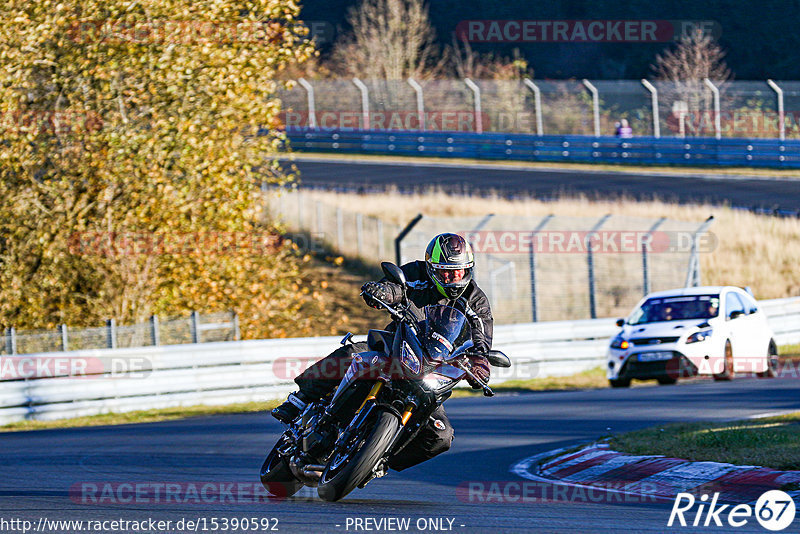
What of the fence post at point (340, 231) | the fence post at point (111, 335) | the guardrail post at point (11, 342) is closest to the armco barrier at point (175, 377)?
the fence post at point (111, 335)

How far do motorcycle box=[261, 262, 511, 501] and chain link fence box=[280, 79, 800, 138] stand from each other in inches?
1315

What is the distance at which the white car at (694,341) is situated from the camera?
1898 centimetres

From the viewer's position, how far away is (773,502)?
26.5 feet

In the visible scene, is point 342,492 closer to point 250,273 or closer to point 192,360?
point 192,360

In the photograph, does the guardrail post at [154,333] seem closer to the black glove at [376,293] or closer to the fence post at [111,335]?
the fence post at [111,335]

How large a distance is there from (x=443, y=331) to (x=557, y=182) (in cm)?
3188

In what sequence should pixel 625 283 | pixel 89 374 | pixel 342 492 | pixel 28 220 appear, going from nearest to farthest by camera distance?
pixel 342 492
pixel 89 374
pixel 28 220
pixel 625 283

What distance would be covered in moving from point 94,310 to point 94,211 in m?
2.03

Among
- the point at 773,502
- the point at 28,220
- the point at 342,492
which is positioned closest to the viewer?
the point at 342,492

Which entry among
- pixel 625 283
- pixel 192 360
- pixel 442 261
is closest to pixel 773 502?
pixel 442 261

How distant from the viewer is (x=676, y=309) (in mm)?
20047

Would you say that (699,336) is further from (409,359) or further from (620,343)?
(409,359)

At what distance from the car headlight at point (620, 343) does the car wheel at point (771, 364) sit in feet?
8.41

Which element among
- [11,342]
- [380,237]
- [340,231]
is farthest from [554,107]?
[11,342]
